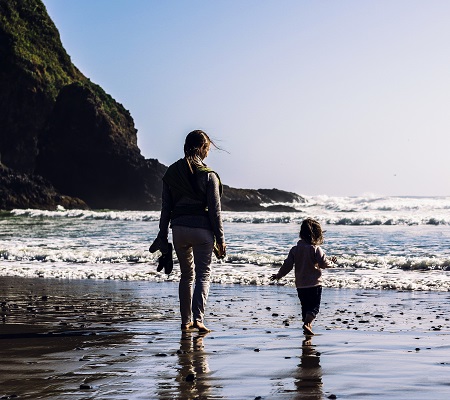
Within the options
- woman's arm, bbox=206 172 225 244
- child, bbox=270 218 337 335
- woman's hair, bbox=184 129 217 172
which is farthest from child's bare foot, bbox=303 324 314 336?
woman's hair, bbox=184 129 217 172

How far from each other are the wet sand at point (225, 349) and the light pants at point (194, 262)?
11.0 inches

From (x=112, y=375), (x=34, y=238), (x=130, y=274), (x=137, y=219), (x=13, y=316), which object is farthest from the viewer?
(x=137, y=219)

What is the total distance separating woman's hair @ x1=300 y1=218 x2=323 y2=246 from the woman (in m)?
0.90

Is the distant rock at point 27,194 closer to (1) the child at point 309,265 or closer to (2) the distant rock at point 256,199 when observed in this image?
(2) the distant rock at point 256,199

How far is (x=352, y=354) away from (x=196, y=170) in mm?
2494

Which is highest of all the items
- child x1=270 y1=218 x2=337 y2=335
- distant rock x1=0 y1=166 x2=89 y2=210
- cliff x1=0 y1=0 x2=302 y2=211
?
cliff x1=0 y1=0 x2=302 y2=211

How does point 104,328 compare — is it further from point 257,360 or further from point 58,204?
point 58,204

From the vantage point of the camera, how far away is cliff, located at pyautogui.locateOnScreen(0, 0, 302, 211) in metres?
80.1

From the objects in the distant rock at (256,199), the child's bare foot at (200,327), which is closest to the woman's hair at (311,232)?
the child's bare foot at (200,327)

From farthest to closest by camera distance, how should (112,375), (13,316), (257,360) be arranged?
(13,316) < (257,360) < (112,375)

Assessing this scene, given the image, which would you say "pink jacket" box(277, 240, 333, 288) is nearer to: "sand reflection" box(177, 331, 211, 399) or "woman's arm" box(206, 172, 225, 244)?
"woman's arm" box(206, 172, 225, 244)

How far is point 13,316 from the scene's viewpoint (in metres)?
9.27

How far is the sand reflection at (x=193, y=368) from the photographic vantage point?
497 cm

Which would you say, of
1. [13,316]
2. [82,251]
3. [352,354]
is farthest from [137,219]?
[352,354]
